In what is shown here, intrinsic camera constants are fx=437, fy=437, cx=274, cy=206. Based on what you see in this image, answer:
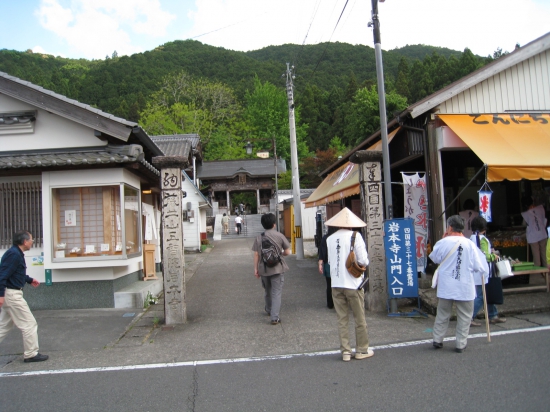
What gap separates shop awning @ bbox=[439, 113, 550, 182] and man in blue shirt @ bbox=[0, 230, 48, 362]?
7.34 m

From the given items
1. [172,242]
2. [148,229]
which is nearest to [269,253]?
[172,242]

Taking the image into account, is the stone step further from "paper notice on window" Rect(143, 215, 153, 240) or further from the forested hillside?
the forested hillside

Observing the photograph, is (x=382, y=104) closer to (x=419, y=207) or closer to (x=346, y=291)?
(x=419, y=207)

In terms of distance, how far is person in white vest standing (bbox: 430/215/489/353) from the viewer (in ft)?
18.1

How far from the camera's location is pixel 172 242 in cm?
774

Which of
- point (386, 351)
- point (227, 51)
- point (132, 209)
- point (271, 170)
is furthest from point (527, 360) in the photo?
point (227, 51)

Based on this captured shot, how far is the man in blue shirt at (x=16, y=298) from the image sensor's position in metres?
5.65

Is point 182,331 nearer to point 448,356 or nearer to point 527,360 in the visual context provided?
point 448,356

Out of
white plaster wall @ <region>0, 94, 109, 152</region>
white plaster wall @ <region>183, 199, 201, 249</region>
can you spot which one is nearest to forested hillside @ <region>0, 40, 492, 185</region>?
white plaster wall @ <region>183, 199, 201, 249</region>

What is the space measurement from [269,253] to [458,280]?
312 cm

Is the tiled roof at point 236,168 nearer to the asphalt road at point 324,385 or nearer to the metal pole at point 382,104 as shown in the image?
the metal pole at point 382,104

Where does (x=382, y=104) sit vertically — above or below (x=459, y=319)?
above

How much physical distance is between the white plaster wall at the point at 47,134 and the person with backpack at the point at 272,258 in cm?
450

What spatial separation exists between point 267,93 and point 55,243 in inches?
1827
